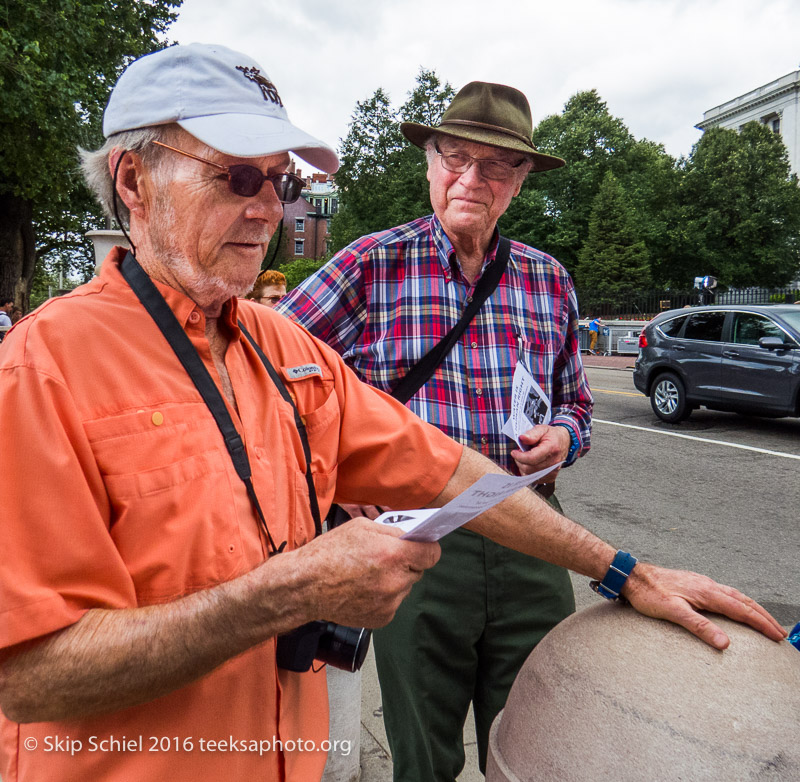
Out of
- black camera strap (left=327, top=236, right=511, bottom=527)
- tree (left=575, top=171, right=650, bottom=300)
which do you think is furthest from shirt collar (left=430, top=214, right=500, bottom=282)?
tree (left=575, top=171, right=650, bottom=300)

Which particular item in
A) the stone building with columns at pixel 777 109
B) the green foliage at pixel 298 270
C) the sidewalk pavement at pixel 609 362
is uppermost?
the stone building with columns at pixel 777 109

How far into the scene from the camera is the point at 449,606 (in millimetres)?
2092

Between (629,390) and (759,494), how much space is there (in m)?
8.60

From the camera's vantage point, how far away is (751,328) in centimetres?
1033

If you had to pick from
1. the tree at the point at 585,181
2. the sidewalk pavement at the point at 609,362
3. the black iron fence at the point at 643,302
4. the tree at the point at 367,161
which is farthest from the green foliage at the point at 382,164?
the sidewalk pavement at the point at 609,362

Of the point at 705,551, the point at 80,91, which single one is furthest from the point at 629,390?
the point at 80,91

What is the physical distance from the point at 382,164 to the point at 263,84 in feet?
150

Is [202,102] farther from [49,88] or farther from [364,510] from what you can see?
[49,88]

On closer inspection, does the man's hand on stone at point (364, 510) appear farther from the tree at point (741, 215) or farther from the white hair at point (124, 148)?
the tree at point (741, 215)

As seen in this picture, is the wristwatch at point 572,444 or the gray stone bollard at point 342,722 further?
the gray stone bollard at point 342,722

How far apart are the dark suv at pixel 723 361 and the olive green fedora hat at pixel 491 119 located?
27.5ft

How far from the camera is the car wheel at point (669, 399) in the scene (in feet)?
36.1

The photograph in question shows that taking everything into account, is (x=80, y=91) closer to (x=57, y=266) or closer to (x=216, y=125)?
(x=216, y=125)

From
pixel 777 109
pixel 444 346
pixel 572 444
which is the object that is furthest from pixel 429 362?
pixel 777 109
